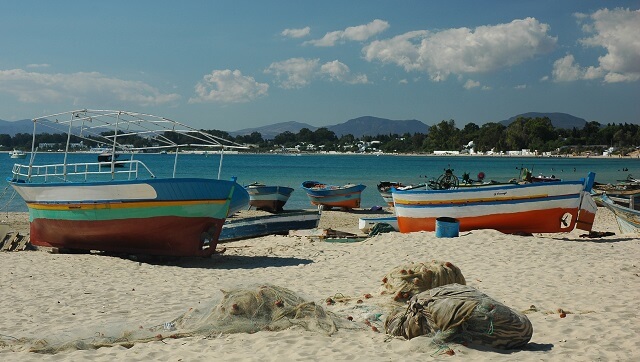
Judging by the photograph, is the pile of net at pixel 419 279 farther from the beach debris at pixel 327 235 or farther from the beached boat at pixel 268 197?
the beached boat at pixel 268 197

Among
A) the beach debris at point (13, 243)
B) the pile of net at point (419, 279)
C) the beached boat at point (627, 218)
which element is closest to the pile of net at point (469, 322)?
the pile of net at point (419, 279)

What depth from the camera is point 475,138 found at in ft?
614

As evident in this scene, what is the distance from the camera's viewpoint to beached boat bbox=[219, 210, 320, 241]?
16.9 m

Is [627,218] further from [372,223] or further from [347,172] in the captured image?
[347,172]

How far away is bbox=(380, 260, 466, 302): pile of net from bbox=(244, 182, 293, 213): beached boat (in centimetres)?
1954

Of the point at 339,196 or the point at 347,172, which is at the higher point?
the point at 339,196

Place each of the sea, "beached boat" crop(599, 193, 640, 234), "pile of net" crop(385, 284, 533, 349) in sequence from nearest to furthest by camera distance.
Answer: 1. "pile of net" crop(385, 284, 533, 349)
2. "beached boat" crop(599, 193, 640, 234)
3. the sea

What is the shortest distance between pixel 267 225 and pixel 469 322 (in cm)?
1188

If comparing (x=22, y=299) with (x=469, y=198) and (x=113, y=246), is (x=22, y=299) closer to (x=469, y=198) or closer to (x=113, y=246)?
(x=113, y=246)

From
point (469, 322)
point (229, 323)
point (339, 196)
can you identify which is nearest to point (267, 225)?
point (229, 323)

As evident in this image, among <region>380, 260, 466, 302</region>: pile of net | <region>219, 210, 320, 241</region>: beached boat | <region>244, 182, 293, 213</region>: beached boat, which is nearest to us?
<region>380, 260, 466, 302</region>: pile of net

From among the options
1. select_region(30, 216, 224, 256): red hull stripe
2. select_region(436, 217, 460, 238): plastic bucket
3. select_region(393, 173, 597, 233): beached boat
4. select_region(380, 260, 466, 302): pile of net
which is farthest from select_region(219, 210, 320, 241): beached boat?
select_region(380, 260, 466, 302): pile of net

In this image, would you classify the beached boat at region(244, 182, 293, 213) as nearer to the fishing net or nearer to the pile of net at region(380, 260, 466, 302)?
the pile of net at region(380, 260, 466, 302)

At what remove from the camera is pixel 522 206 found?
14805 millimetres
